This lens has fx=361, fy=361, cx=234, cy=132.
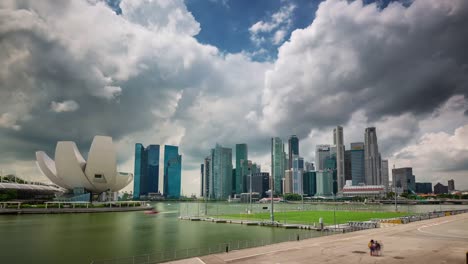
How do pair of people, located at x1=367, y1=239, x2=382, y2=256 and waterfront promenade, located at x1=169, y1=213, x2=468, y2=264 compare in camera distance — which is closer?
waterfront promenade, located at x1=169, y1=213, x2=468, y2=264

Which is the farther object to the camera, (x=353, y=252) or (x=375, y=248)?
(x=353, y=252)

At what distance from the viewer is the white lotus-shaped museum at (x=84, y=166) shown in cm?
10156

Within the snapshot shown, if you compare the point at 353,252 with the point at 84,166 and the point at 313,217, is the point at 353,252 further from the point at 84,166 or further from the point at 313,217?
the point at 84,166

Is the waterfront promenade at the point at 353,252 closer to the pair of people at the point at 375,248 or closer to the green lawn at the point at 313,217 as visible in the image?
the pair of people at the point at 375,248

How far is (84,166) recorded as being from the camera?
106812 mm

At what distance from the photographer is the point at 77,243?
3450cm

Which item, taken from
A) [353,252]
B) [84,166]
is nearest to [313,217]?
[353,252]

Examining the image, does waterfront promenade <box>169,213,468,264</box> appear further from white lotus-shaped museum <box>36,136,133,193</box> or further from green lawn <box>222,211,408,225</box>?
white lotus-shaped museum <box>36,136,133,193</box>

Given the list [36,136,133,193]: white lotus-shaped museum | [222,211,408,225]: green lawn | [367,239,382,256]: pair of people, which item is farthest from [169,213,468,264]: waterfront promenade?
[36,136,133,193]: white lotus-shaped museum

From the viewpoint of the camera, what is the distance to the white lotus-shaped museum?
333 feet

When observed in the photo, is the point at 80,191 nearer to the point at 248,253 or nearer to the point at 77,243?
the point at 77,243

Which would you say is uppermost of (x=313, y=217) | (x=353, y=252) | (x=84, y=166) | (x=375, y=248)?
(x=84, y=166)

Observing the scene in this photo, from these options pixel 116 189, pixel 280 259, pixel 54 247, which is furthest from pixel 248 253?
pixel 116 189

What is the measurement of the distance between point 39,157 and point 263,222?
283ft
